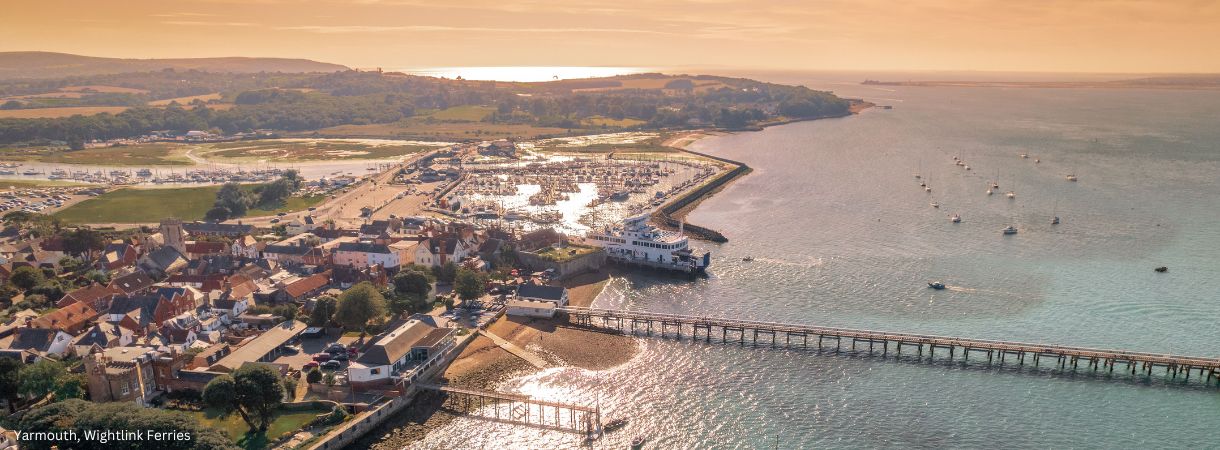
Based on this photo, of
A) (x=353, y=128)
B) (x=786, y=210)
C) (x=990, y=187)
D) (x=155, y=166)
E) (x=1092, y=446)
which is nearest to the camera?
(x=1092, y=446)

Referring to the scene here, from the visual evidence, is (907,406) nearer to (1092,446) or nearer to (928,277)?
(1092,446)

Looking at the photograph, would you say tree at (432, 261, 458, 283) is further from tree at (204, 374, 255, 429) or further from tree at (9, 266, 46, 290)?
tree at (9, 266, 46, 290)

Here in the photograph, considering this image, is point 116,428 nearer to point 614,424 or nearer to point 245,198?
point 614,424

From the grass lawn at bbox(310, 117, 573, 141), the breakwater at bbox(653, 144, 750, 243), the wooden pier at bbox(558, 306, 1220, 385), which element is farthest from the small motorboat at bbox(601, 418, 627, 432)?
the grass lawn at bbox(310, 117, 573, 141)

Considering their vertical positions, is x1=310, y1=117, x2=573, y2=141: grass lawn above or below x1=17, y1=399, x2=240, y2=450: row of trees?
above

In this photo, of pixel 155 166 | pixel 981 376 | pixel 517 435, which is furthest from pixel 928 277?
pixel 155 166

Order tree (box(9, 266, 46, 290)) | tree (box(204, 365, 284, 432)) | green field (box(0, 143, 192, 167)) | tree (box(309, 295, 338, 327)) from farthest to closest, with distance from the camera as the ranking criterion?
green field (box(0, 143, 192, 167))
tree (box(9, 266, 46, 290))
tree (box(309, 295, 338, 327))
tree (box(204, 365, 284, 432))

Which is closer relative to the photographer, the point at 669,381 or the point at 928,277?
the point at 669,381
